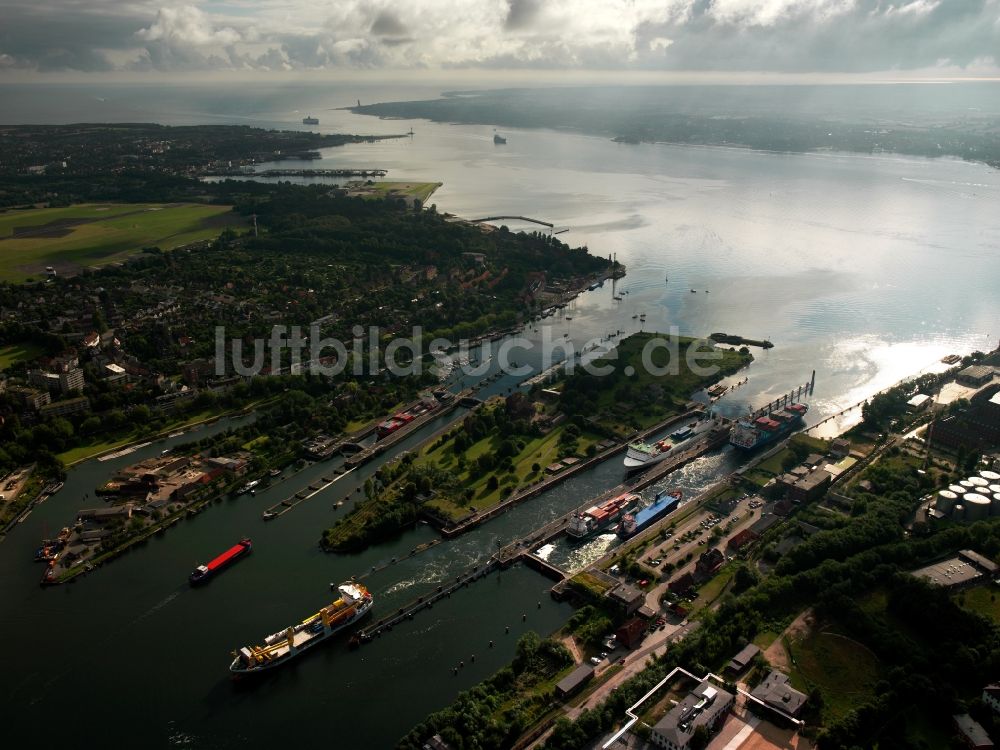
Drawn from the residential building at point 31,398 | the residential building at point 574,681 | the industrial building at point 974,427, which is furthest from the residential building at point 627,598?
the residential building at point 31,398

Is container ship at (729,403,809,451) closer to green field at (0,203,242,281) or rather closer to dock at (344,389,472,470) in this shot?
dock at (344,389,472,470)

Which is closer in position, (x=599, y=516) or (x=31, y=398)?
(x=599, y=516)

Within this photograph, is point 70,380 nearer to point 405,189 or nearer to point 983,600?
point 983,600

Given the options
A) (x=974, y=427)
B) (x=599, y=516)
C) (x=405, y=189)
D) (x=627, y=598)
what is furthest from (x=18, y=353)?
(x=405, y=189)

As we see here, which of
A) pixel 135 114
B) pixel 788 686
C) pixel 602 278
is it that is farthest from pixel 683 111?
pixel 788 686

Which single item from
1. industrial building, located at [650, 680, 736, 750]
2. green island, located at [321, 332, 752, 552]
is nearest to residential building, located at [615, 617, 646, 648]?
industrial building, located at [650, 680, 736, 750]
